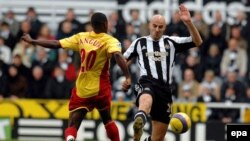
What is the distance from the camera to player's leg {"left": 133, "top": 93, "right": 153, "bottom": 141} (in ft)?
47.3

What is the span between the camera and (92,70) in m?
15.3

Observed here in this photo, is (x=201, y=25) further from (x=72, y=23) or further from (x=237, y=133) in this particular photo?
(x=237, y=133)

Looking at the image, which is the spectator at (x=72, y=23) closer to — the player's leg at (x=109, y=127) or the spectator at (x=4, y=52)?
the spectator at (x=4, y=52)

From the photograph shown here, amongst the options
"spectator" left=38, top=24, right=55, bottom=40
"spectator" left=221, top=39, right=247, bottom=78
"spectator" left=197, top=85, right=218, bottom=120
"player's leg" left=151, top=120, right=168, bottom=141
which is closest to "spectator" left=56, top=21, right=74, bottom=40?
"spectator" left=38, top=24, right=55, bottom=40

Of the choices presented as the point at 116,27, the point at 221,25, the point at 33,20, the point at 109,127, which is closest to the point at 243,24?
the point at 221,25

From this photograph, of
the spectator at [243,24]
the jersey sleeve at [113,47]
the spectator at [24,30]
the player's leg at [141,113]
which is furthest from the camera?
the spectator at [243,24]

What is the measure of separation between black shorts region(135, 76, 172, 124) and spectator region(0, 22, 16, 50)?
32.5 ft

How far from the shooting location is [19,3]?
27062 millimetres

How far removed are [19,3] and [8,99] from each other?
197 inches

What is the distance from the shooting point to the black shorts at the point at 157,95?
15359 mm

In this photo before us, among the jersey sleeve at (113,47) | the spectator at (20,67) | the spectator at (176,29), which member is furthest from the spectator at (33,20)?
the jersey sleeve at (113,47)

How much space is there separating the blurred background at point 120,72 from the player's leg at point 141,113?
6237mm

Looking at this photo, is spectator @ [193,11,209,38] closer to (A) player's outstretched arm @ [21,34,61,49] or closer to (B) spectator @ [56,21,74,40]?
(B) spectator @ [56,21,74,40]

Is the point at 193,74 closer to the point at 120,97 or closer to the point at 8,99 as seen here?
the point at 120,97
